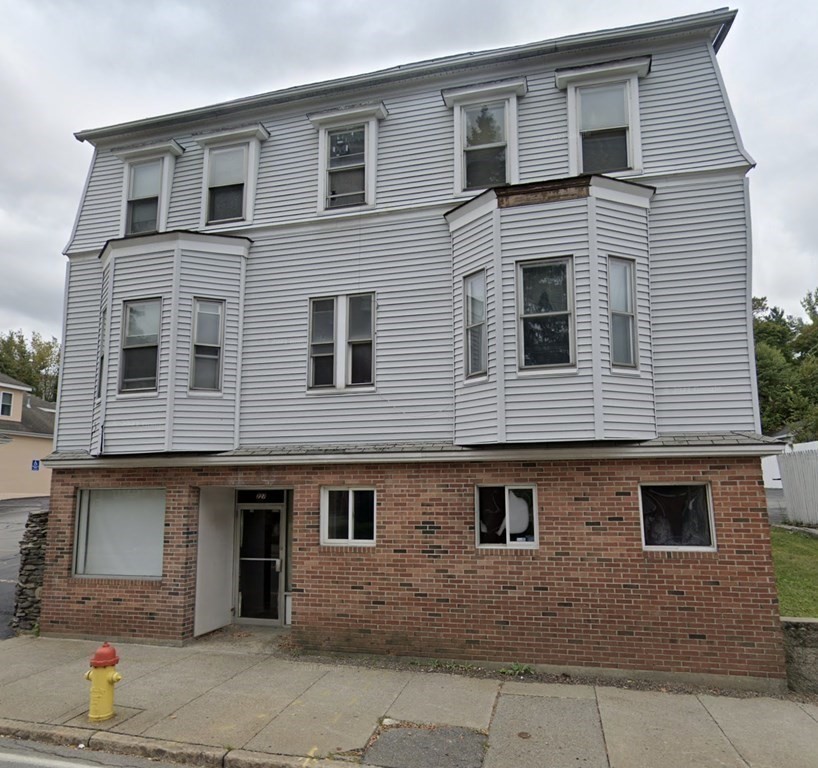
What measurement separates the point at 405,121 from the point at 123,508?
7978 millimetres

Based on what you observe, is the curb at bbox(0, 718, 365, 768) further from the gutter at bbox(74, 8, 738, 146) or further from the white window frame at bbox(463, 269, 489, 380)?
the gutter at bbox(74, 8, 738, 146)

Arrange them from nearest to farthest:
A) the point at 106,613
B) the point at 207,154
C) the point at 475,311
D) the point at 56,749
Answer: the point at 56,749 → the point at 475,311 → the point at 106,613 → the point at 207,154

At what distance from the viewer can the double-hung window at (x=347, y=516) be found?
879 centimetres

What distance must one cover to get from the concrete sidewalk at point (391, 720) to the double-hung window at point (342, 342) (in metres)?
4.12

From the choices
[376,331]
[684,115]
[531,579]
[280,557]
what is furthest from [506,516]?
[684,115]

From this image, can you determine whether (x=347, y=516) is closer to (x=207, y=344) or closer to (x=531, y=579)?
(x=531, y=579)

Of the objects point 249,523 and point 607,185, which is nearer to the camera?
point 607,185

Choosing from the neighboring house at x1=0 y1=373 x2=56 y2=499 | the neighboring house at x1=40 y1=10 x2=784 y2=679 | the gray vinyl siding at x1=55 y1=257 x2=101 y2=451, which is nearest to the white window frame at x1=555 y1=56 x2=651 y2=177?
the neighboring house at x1=40 y1=10 x2=784 y2=679

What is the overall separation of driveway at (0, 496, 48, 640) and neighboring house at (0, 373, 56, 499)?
1.08 meters

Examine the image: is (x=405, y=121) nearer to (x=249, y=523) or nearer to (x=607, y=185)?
(x=607, y=185)

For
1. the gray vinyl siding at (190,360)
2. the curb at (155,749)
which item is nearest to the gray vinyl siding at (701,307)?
the curb at (155,749)

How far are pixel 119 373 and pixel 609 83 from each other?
885 cm

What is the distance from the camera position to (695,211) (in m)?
8.38

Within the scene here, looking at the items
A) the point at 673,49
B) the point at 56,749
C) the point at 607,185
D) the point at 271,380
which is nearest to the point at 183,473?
the point at 271,380
